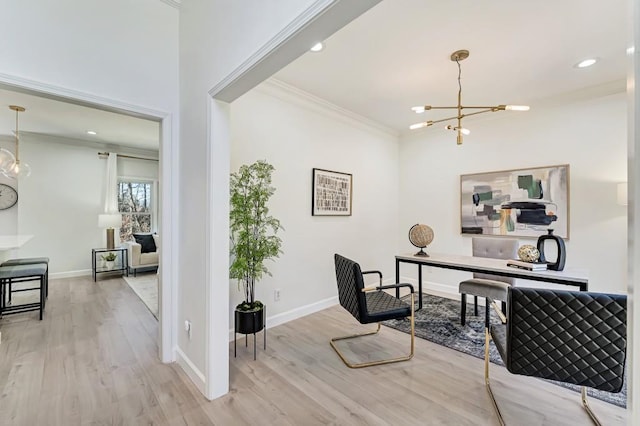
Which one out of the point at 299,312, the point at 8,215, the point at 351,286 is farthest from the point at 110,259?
the point at 351,286

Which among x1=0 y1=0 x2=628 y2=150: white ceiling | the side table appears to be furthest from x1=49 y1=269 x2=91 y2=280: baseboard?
x1=0 y1=0 x2=628 y2=150: white ceiling

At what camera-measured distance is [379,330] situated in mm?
3047

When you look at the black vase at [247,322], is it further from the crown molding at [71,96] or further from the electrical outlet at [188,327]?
the crown molding at [71,96]

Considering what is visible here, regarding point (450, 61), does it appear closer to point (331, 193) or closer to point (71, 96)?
point (331, 193)

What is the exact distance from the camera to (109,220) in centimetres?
541

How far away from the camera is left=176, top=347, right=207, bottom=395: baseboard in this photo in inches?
78.4

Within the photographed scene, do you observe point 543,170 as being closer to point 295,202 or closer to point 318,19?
point 295,202

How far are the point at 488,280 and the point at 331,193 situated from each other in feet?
7.03

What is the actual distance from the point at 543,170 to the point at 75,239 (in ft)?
26.6

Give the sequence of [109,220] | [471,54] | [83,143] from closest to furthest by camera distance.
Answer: [471,54] < [109,220] < [83,143]

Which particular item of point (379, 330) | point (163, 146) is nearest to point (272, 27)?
point (163, 146)

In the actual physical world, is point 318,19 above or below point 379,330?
above

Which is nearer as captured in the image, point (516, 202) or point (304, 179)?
point (304, 179)

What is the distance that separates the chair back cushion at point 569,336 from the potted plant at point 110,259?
652 cm
